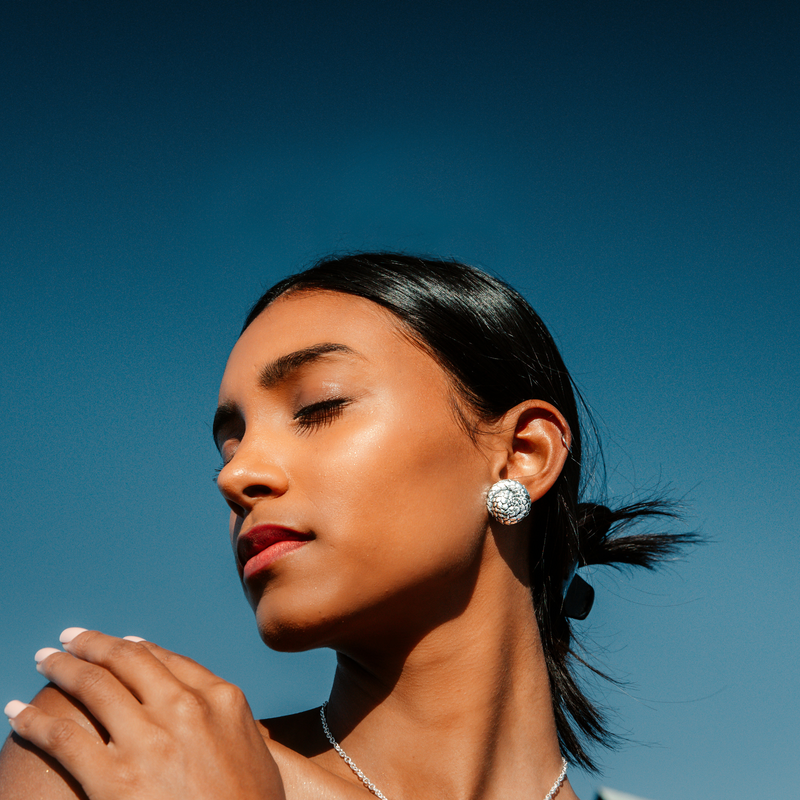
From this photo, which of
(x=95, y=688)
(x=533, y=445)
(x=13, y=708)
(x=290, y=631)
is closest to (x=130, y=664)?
(x=95, y=688)

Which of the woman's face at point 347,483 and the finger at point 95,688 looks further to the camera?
the woman's face at point 347,483

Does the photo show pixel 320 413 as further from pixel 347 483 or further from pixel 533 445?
pixel 533 445

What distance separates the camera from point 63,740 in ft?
5.51

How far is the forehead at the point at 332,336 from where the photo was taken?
2500 millimetres

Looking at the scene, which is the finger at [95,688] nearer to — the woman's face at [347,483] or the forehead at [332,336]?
the woman's face at [347,483]

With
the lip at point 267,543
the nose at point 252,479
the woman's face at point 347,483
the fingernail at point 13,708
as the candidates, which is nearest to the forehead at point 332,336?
the woman's face at point 347,483

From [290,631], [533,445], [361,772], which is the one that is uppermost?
[533,445]

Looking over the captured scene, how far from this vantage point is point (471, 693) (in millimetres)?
2457

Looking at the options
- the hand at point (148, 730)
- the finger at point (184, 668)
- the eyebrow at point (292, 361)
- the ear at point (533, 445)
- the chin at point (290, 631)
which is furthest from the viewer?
the ear at point (533, 445)

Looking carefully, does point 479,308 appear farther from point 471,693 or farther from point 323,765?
point 323,765

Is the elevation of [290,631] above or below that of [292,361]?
below

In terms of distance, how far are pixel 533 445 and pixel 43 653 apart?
179cm

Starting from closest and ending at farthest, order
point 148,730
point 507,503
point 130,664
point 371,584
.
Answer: point 148,730
point 130,664
point 371,584
point 507,503

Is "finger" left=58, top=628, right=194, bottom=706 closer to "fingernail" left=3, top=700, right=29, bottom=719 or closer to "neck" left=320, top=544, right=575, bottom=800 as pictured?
"fingernail" left=3, top=700, right=29, bottom=719
